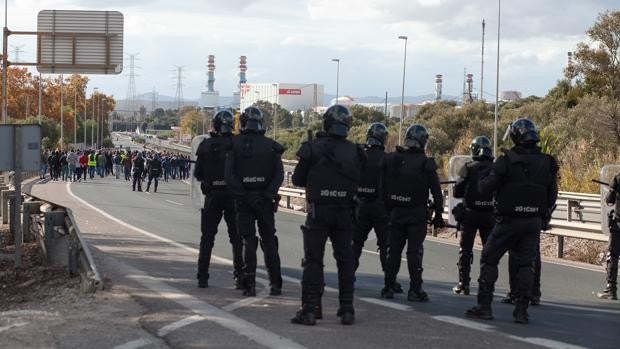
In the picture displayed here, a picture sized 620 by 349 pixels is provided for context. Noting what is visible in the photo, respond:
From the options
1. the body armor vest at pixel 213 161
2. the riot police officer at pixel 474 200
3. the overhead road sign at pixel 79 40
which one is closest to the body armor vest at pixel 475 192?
the riot police officer at pixel 474 200

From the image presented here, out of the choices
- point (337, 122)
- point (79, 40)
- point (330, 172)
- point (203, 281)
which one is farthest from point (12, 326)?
point (79, 40)

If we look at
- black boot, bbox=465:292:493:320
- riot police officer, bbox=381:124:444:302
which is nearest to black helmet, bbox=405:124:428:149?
riot police officer, bbox=381:124:444:302

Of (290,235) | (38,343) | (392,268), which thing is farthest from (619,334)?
(290,235)

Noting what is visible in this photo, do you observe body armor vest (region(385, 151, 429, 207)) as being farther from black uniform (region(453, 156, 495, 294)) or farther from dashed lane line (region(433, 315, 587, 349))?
dashed lane line (region(433, 315, 587, 349))

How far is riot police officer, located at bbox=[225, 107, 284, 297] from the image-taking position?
33.7ft

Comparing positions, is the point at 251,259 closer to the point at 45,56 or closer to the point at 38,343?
the point at 38,343

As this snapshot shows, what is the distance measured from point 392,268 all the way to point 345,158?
224cm

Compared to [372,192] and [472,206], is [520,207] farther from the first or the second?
[372,192]

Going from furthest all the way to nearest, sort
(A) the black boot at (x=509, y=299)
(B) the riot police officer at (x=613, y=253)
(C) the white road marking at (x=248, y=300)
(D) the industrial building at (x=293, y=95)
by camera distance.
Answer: (D) the industrial building at (x=293, y=95) → (B) the riot police officer at (x=613, y=253) → (A) the black boot at (x=509, y=299) → (C) the white road marking at (x=248, y=300)

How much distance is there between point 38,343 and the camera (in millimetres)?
8188

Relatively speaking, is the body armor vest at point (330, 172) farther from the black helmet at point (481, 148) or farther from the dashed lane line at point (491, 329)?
the black helmet at point (481, 148)

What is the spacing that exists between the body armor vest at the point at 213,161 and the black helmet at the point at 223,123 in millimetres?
94

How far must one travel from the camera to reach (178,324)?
884 centimetres

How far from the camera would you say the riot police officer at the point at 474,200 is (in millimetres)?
10666
